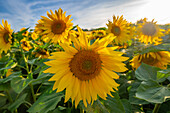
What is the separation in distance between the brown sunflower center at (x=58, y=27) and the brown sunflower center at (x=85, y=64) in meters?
0.99

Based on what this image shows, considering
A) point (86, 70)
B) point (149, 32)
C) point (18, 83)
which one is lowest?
point (18, 83)

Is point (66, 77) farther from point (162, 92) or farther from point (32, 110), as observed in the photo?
point (162, 92)

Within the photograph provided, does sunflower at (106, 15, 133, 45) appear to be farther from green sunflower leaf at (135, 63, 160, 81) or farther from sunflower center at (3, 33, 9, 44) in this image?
sunflower center at (3, 33, 9, 44)

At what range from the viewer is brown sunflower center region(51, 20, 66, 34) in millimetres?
1984

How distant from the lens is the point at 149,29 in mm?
3012

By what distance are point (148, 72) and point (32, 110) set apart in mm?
1324

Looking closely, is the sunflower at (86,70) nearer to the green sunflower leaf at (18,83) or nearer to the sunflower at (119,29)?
the green sunflower leaf at (18,83)

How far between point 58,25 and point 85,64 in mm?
1124

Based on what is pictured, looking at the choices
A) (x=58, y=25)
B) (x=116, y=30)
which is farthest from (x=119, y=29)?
(x=58, y=25)

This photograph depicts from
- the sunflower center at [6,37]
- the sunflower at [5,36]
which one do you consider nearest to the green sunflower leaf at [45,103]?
the sunflower at [5,36]

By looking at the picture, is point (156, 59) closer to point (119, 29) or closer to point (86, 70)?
point (119, 29)

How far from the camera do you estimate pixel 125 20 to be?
8.36 feet

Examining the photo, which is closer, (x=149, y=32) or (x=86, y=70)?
(x=86, y=70)

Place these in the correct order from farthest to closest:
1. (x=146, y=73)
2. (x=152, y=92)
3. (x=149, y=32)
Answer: (x=149, y=32) → (x=146, y=73) → (x=152, y=92)
